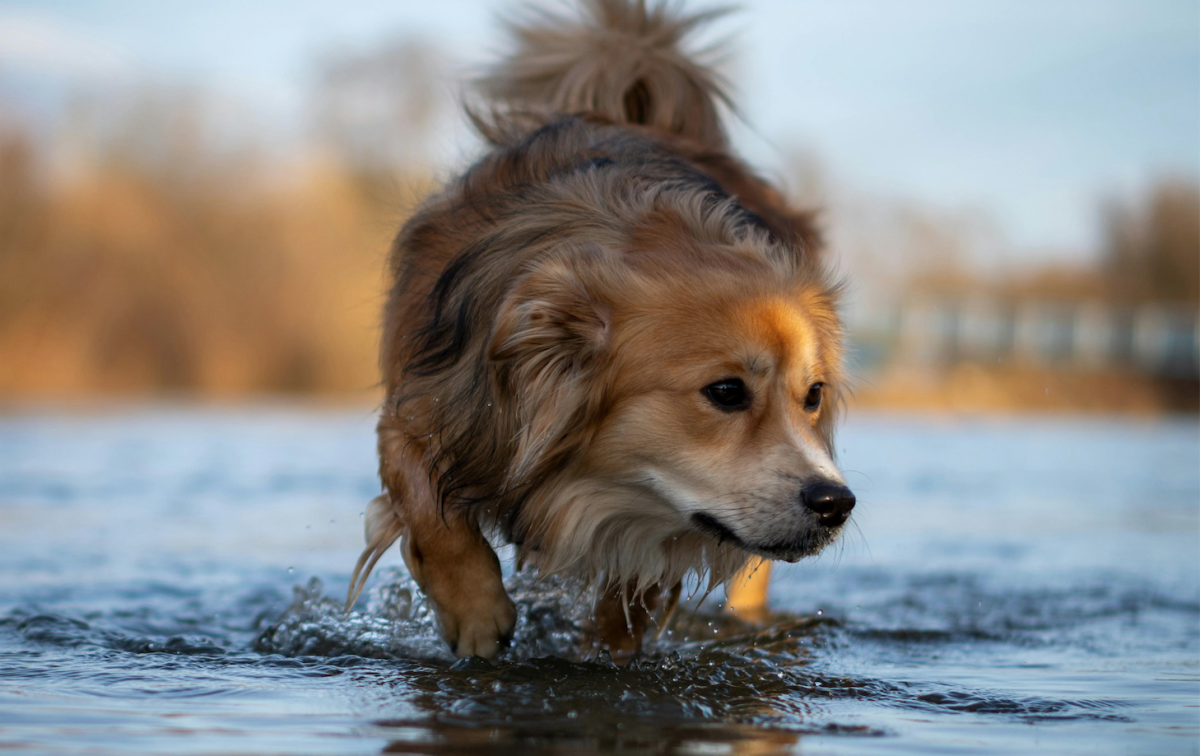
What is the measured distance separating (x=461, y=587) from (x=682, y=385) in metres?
0.83

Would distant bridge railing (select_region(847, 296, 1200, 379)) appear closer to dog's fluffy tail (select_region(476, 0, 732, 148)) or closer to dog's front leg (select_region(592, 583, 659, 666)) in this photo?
dog's fluffy tail (select_region(476, 0, 732, 148))

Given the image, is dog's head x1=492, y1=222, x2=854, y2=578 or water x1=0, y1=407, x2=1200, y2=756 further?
dog's head x1=492, y1=222, x2=854, y2=578

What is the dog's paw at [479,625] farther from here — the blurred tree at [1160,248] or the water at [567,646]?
the blurred tree at [1160,248]

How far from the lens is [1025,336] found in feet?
90.2

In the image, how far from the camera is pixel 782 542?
298 centimetres

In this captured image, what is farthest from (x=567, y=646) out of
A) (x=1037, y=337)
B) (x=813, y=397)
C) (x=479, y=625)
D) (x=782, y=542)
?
(x=1037, y=337)

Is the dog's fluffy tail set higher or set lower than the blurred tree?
lower

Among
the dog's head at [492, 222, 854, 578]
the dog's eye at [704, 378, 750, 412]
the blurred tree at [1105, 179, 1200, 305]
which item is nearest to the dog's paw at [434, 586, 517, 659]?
the dog's head at [492, 222, 854, 578]

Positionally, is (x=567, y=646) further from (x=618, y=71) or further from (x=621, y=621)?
(x=618, y=71)

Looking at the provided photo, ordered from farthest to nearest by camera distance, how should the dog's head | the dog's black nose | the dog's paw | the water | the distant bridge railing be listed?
1. the distant bridge railing
2. the dog's paw
3. the dog's head
4. the dog's black nose
5. the water

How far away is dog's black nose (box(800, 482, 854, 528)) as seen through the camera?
113 inches

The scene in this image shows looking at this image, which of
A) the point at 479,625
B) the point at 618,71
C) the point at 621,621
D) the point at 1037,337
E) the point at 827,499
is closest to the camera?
the point at 827,499

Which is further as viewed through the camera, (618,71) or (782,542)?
(618,71)

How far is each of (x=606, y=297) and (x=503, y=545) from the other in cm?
83
